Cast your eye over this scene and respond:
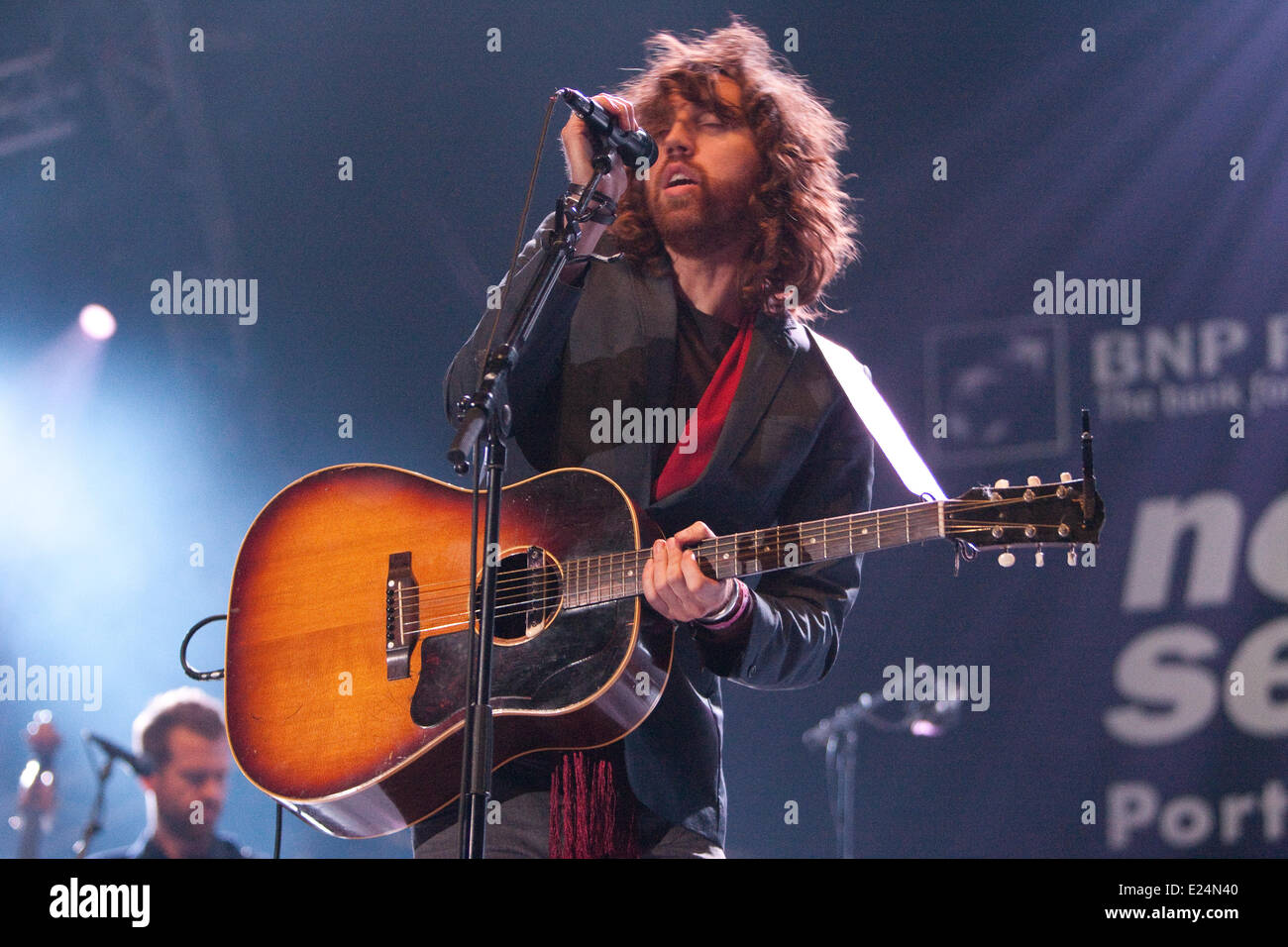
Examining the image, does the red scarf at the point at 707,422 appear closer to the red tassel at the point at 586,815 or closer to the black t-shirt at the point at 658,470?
the black t-shirt at the point at 658,470

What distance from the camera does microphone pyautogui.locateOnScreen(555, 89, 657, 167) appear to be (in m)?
1.98

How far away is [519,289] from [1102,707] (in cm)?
293

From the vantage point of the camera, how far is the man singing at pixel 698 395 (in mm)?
2172

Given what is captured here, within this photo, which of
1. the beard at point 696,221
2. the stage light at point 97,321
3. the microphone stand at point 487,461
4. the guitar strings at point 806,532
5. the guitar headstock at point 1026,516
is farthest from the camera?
the stage light at point 97,321

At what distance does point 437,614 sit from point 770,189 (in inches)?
56.4

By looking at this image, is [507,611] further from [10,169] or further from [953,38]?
[10,169]

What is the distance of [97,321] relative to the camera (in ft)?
14.0

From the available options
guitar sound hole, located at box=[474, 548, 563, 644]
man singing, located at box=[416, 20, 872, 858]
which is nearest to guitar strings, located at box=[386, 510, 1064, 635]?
guitar sound hole, located at box=[474, 548, 563, 644]

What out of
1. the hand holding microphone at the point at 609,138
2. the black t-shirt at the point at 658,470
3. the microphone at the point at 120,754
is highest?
the hand holding microphone at the point at 609,138

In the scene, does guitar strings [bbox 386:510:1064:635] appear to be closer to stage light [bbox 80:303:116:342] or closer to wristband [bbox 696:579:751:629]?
wristband [bbox 696:579:751:629]

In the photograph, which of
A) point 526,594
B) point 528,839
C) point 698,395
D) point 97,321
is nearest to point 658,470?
point 698,395

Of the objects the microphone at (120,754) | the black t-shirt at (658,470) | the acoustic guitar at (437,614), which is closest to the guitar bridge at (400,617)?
the acoustic guitar at (437,614)

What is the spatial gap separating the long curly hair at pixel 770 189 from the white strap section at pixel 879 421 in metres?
0.22

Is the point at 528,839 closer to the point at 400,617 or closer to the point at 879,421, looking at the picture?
the point at 400,617
